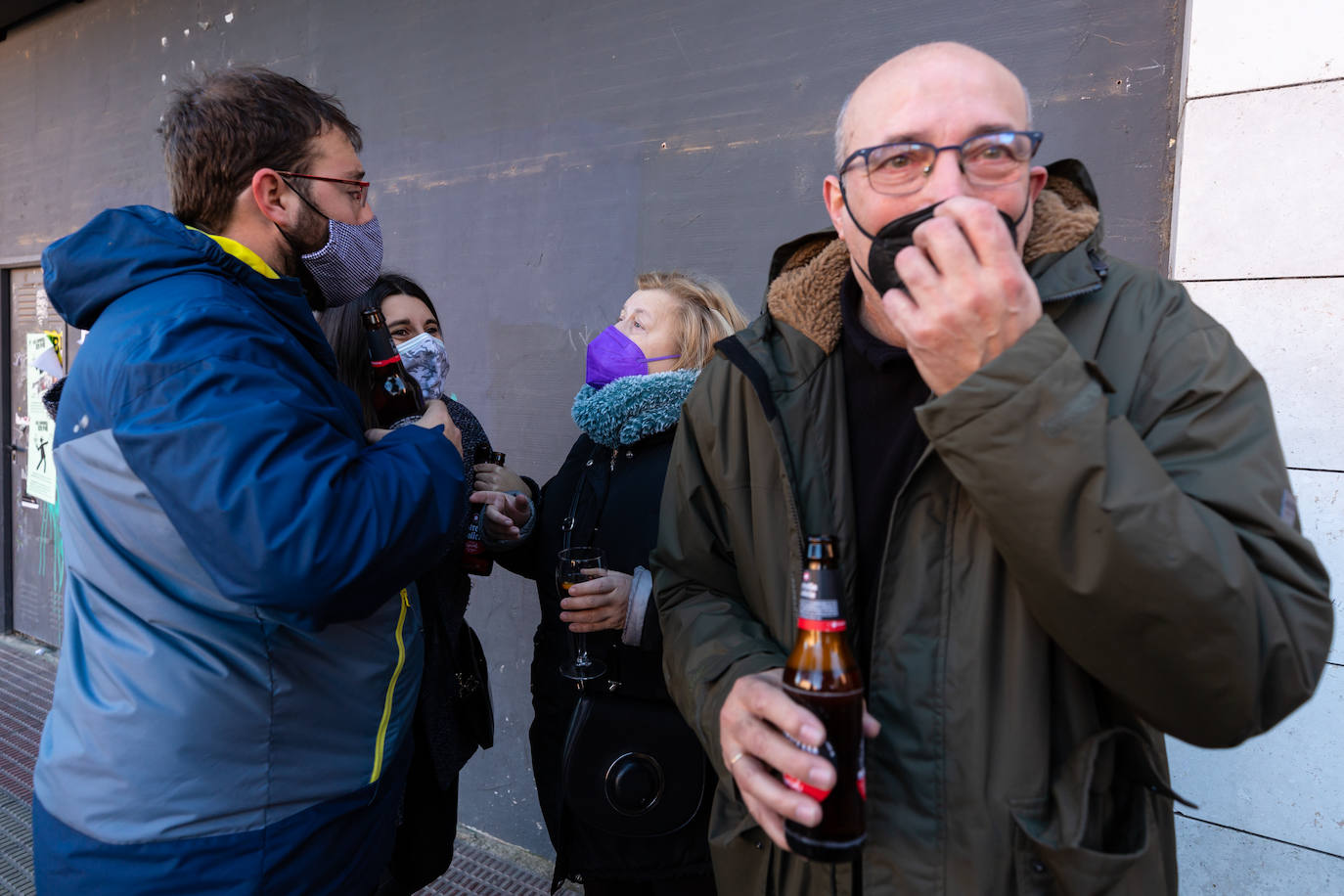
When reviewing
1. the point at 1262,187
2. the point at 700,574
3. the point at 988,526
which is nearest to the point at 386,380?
the point at 700,574

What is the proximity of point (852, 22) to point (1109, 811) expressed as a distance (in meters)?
2.50

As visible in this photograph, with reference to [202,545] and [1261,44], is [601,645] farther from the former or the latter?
[1261,44]

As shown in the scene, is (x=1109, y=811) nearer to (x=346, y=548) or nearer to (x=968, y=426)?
(x=968, y=426)

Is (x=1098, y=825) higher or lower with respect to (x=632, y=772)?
higher

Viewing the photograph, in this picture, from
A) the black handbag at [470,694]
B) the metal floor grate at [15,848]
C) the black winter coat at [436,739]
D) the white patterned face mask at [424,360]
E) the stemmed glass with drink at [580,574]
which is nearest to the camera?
the stemmed glass with drink at [580,574]


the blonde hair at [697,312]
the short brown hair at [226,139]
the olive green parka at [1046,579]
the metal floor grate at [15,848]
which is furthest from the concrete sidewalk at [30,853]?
the short brown hair at [226,139]

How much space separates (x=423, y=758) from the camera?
93.2 inches

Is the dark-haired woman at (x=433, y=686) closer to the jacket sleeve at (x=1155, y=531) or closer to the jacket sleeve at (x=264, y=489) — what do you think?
the jacket sleeve at (x=264, y=489)

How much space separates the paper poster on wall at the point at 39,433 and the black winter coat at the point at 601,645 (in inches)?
161

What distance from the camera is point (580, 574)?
2119 mm

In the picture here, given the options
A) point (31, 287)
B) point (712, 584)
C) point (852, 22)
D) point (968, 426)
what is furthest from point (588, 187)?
point (31, 287)

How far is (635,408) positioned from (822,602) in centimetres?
135

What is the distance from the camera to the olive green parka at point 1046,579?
100cm

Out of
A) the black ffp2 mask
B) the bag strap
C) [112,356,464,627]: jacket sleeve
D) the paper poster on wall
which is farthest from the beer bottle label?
the paper poster on wall
